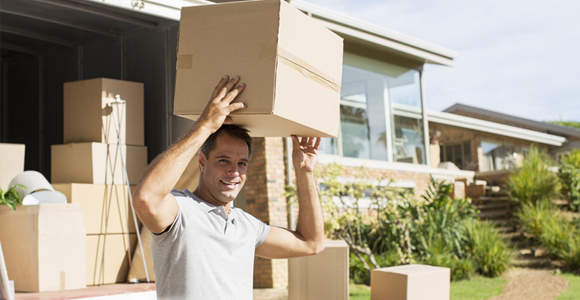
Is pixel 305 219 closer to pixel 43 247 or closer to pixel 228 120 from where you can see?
pixel 228 120

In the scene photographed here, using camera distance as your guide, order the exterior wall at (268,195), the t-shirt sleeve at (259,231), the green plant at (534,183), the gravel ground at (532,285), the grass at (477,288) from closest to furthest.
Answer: the t-shirt sleeve at (259,231)
the grass at (477,288)
the gravel ground at (532,285)
the exterior wall at (268,195)
the green plant at (534,183)

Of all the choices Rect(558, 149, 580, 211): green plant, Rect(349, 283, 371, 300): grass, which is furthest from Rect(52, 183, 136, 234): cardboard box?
Rect(558, 149, 580, 211): green plant

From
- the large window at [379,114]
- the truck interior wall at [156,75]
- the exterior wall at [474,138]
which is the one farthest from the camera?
the exterior wall at [474,138]

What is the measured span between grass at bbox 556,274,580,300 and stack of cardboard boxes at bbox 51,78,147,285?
5.93 meters

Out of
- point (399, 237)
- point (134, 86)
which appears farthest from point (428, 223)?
point (134, 86)

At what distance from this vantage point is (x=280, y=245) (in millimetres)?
2295

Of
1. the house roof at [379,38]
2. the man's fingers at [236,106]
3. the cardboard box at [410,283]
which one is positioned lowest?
the cardboard box at [410,283]

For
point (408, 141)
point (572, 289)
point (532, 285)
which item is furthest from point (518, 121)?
point (572, 289)

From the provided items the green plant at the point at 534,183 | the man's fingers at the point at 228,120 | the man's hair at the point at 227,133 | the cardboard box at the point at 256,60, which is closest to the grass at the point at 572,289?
the green plant at the point at 534,183

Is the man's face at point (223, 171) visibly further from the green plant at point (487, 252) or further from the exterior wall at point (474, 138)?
the exterior wall at point (474, 138)

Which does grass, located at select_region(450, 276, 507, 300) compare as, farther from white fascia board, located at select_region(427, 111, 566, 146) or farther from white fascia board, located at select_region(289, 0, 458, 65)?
white fascia board, located at select_region(427, 111, 566, 146)

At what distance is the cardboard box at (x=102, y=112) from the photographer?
5738 mm

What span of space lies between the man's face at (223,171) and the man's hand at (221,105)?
0.36 ft

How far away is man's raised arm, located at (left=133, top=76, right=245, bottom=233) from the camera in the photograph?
1597mm
